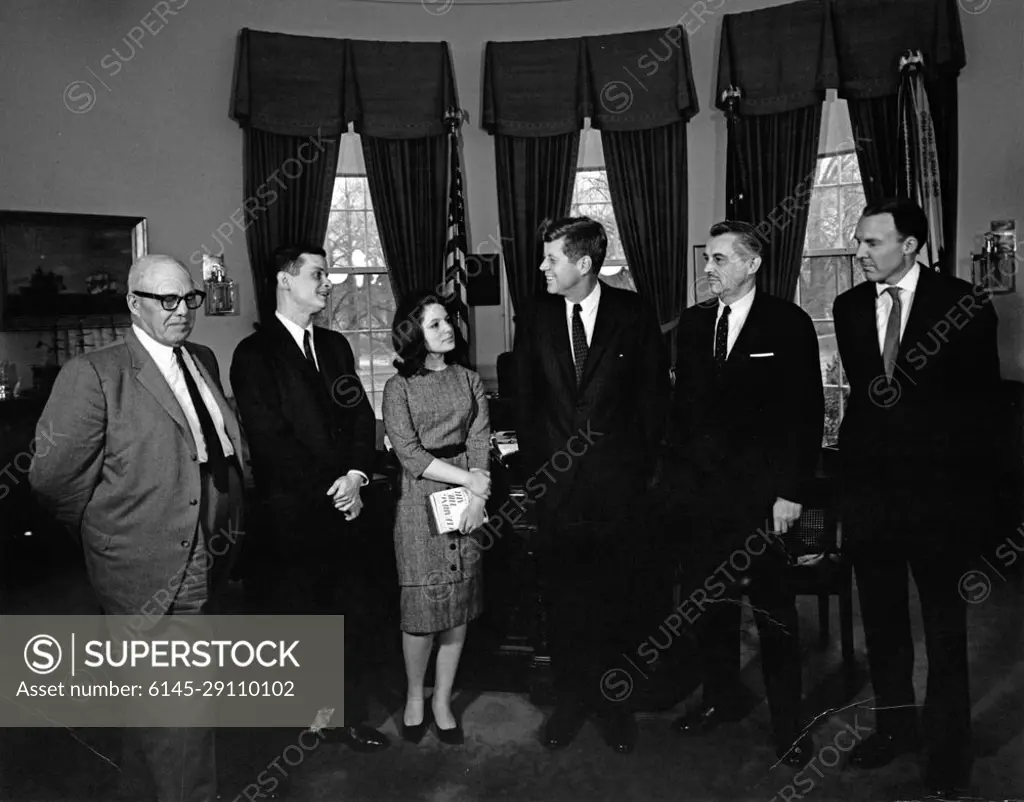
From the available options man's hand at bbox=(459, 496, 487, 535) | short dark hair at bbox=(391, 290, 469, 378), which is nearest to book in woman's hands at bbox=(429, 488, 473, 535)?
man's hand at bbox=(459, 496, 487, 535)

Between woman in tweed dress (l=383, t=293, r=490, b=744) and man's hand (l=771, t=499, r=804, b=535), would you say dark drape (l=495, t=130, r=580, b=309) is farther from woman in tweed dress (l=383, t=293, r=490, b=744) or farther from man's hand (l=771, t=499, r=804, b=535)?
man's hand (l=771, t=499, r=804, b=535)

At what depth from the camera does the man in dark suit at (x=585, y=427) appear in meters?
3.08

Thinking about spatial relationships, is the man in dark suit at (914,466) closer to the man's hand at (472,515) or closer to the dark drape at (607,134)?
the man's hand at (472,515)

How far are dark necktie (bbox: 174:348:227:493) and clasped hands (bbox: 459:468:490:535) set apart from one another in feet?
2.91

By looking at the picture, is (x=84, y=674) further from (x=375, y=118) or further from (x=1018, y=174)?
(x=1018, y=174)

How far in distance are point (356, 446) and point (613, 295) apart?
1122mm

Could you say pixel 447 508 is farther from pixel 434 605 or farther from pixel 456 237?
pixel 456 237

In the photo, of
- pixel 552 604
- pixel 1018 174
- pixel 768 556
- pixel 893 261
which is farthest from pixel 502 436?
pixel 1018 174

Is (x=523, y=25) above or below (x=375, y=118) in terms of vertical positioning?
above

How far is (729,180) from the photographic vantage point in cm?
641

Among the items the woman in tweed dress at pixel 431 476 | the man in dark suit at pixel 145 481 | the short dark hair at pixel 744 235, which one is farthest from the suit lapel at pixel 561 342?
the man in dark suit at pixel 145 481

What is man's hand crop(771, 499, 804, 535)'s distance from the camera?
117 inches

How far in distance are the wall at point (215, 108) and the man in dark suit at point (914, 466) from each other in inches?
135

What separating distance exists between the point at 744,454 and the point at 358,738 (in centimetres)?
178
